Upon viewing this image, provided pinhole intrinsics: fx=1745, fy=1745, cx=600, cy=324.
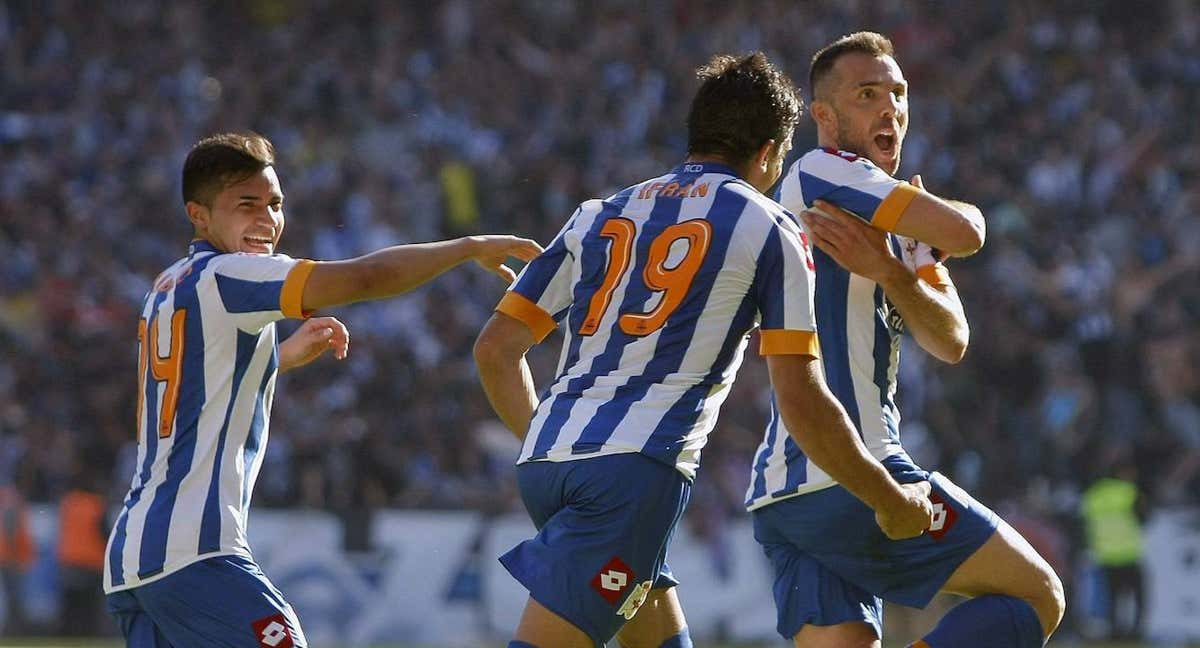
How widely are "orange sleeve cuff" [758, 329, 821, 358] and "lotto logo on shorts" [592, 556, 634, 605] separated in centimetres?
67

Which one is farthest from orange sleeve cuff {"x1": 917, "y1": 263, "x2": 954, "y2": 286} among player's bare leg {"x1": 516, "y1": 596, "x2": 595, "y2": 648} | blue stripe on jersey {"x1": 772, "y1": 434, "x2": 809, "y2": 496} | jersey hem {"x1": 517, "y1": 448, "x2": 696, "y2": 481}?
player's bare leg {"x1": 516, "y1": 596, "x2": 595, "y2": 648}

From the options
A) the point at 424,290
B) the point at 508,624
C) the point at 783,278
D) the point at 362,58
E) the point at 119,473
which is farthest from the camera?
the point at 362,58

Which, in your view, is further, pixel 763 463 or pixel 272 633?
pixel 763 463

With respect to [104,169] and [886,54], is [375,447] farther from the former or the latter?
[886,54]

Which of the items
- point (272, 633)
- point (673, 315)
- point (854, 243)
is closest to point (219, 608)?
point (272, 633)

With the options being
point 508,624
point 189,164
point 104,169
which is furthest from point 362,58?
point 189,164

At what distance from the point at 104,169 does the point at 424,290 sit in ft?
14.3

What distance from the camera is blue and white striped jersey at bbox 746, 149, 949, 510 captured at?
5.14 metres

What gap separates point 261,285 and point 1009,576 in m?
2.32

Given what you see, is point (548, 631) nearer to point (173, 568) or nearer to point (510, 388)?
point (510, 388)

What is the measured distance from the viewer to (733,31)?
20.6 m

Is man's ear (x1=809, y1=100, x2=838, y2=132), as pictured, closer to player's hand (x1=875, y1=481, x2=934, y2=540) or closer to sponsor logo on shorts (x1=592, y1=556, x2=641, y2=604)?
player's hand (x1=875, y1=481, x2=934, y2=540)

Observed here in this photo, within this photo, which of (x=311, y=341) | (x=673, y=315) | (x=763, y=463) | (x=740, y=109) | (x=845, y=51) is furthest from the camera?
(x=311, y=341)

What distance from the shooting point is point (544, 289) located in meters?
4.85
